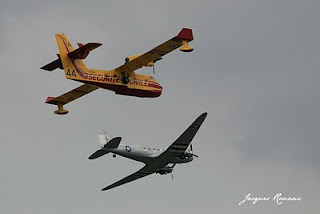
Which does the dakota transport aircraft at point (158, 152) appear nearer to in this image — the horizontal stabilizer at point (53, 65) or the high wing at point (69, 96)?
the high wing at point (69, 96)

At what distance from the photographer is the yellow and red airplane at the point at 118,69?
110 metres

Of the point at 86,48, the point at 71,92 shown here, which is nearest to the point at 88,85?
the point at 71,92

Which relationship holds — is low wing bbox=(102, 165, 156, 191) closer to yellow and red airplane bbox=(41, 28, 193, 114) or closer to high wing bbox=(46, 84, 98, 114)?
yellow and red airplane bbox=(41, 28, 193, 114)

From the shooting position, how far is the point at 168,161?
4564 inches

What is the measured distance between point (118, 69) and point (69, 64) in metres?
5.02

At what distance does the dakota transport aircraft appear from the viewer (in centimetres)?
11275

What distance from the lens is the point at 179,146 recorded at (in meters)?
115

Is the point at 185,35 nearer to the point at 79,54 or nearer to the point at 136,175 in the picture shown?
the point at 79,54

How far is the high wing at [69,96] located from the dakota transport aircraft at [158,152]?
3.88 m

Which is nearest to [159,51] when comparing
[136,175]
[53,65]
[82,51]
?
[82,51]

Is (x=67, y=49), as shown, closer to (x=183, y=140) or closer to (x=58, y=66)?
(x=58, y=66)

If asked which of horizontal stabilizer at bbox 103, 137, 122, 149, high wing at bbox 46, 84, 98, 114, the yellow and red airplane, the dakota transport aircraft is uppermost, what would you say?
the yellow and red airplane

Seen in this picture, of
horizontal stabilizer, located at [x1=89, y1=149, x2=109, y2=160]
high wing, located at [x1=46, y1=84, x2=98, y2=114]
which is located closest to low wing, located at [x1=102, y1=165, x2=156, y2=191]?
horizontal stabilizer, located at [x1=89, y1=149, x2=109, y2=160]

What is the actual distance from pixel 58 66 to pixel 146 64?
7.51 m
